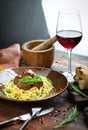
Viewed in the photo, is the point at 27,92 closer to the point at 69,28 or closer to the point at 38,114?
the point at 38,114

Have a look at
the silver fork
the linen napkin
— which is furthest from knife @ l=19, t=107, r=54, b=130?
the linen napkin

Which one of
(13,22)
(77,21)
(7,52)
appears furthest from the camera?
(13,22)

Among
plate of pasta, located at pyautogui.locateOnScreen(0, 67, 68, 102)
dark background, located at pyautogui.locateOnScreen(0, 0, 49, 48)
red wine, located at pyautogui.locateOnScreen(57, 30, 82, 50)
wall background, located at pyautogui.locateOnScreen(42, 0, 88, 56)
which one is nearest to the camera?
plate of pasta, located at pyautogui.locateOnScreen(0, 67, 68, 102)

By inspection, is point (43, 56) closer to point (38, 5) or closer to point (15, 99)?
point (15, 99)

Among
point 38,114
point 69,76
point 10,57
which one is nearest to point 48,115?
point 38,114

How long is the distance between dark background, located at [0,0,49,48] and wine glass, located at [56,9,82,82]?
58cm

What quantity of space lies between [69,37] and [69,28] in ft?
0.17

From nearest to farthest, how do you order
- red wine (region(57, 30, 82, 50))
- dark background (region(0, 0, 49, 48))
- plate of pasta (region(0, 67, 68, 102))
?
plate of pasta (region(0, 67, 68, 102))
red wine (region(57, 30, 82, 50))
dark background (region(0, 0, 49, 48))

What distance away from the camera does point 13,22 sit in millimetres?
1737

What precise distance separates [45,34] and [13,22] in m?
0.23

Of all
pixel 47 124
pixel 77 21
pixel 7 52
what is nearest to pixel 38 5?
pixel 7 52

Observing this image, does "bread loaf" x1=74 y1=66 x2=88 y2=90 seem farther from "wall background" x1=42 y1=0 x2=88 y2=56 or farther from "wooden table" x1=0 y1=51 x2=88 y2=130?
"wall background" x1=42 y1=0 x2=88 y2=56

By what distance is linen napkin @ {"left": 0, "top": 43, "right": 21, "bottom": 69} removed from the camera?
1.39 metres

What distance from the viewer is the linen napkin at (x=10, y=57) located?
139 cm
